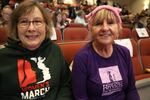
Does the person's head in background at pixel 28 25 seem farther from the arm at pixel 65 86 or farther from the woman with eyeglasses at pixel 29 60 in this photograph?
the arm at pixel 65 86

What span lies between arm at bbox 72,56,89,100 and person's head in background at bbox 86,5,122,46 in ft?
0.61

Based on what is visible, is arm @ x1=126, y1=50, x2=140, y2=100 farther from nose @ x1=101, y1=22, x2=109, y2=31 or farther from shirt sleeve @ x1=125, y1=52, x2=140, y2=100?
nose @ x1=101, y1=22, x2=109, y2=31

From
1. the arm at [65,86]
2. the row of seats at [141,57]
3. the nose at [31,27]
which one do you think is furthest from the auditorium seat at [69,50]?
the row of seats at [141,57]

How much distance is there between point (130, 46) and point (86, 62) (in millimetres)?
1160

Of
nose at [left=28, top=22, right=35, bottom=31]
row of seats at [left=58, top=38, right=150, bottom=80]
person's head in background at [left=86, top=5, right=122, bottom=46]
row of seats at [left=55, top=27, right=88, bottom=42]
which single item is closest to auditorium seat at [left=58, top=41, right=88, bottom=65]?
person's head in background at [left=86, top=5, right=122, bottom=46]

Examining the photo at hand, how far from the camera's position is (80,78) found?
1567mm

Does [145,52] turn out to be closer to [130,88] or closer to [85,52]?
[130,88]

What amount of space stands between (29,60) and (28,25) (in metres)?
0.21

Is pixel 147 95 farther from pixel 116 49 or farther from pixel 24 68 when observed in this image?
pixel 24 68

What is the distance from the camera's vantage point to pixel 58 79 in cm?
160

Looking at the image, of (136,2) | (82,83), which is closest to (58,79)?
(82,83)

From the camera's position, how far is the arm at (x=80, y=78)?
157cm

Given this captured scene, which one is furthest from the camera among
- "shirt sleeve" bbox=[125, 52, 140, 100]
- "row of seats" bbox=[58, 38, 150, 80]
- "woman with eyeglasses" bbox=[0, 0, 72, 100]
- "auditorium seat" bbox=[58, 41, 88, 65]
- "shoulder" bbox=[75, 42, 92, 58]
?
"row of seats" bbox=[58, 38, 150, 80]

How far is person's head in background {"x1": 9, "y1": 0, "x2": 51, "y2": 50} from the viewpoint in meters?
1.50
